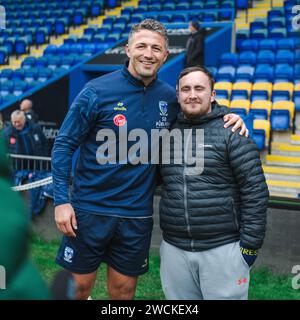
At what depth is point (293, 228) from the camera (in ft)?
16.2

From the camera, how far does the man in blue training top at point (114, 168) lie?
2895 millimetres

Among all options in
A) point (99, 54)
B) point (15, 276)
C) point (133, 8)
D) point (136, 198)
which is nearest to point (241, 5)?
point (133, 8)

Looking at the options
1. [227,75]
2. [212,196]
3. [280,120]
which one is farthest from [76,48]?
[212,196]

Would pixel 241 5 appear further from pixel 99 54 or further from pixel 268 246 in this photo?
pixel 268 246

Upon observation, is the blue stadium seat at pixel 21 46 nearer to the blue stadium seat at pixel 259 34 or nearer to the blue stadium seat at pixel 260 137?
the blue stadium seat at pixel 259 34

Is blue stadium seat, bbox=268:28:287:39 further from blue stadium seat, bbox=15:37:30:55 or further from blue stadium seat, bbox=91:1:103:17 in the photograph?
blue stadium seat, bbox=15:37:30:55

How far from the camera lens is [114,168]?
2986mm

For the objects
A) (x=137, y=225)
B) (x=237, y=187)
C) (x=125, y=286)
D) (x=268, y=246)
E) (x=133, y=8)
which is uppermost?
(x=133, y=8)

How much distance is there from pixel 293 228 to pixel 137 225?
7.70 feet

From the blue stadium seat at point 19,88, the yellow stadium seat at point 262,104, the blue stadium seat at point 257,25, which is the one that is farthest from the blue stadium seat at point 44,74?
the yellow stadium seat at point 262,104

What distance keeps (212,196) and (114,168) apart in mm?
572

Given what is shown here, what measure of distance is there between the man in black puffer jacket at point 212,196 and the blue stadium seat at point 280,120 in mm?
6229

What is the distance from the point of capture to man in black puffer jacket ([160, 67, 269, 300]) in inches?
109

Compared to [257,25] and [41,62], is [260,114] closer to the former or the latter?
[257,25]
